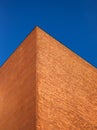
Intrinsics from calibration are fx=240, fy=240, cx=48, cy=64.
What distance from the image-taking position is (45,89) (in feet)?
28.3

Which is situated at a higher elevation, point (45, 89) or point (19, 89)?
point (45, 89)

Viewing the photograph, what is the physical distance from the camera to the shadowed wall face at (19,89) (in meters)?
8.06

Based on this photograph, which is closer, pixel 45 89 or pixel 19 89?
pixel 45 89

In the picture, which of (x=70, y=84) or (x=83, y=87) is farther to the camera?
(x=83, y=87)

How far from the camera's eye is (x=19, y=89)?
9500mm

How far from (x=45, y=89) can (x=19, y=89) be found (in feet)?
4.45

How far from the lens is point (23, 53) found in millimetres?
10820

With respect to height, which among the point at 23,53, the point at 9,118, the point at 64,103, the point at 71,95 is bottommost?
the point at 9,118

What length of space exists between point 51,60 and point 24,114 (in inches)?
117

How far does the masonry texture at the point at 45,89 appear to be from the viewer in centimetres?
801

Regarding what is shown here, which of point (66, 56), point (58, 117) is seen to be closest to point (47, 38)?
point (66, 56)

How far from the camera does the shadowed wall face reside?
806 cm

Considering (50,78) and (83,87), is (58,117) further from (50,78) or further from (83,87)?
(83,87)

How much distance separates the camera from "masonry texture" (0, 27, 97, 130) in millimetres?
8008
